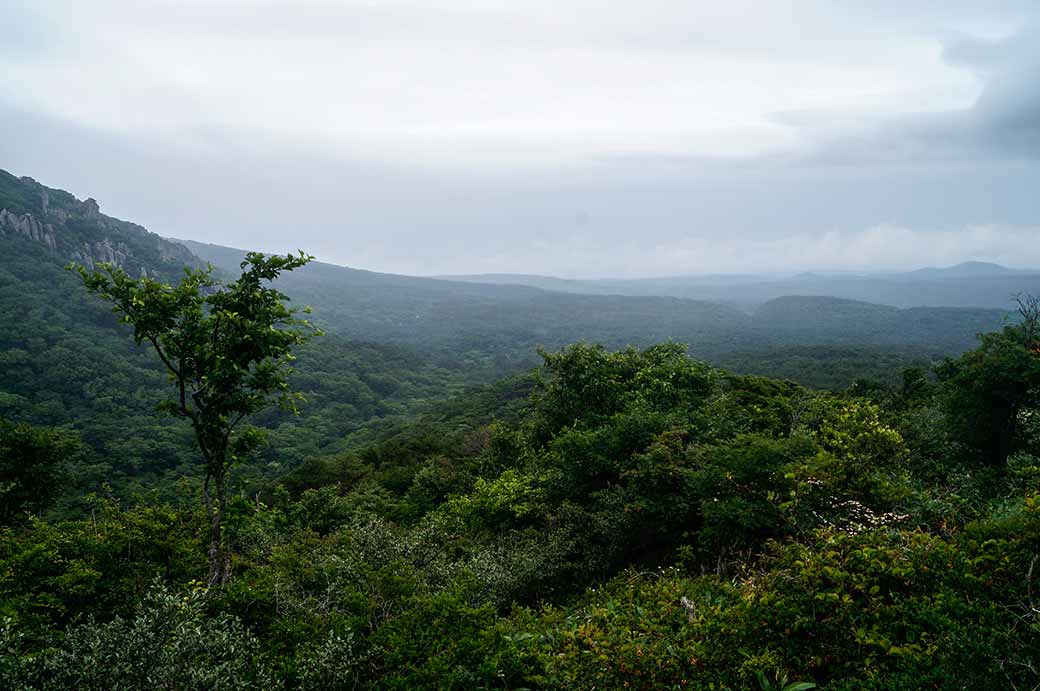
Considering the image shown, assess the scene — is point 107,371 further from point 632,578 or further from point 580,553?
point 632,578

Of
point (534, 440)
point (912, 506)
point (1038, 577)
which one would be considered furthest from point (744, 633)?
point (534, 440)

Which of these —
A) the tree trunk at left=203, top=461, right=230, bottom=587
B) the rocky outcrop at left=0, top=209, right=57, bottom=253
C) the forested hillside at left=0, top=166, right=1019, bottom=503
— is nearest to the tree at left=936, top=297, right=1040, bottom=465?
the forested hillside at left=0, top=166, right=1019, bottom=503

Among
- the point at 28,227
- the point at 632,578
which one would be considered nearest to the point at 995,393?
the point at 632,578

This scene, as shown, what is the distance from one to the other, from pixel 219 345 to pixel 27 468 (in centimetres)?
1119

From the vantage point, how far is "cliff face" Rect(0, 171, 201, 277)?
340 ft

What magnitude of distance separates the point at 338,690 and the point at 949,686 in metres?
5.41

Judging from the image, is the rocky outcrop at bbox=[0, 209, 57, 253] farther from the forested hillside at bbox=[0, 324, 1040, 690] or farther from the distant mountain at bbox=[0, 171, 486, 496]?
the forested hillside at bbox=[0, 324, 1040, 690]

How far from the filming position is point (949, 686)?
12.3ft

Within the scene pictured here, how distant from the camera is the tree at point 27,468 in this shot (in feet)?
43.5

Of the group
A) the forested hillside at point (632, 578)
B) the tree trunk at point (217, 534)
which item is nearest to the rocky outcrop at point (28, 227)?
the forested hillside at point (632, 578)

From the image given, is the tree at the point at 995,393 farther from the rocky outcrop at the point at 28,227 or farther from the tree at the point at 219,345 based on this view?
the rocky outcrop at the point at 28,227

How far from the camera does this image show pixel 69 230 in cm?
11581

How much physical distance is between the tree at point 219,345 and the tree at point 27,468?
360 inches

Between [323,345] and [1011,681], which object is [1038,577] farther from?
[323,345]
